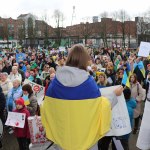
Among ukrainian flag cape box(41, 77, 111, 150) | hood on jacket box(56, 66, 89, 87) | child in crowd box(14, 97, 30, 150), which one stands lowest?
child in crowd box(14, 97, 30, 150)

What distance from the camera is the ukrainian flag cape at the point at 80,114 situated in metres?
3.24

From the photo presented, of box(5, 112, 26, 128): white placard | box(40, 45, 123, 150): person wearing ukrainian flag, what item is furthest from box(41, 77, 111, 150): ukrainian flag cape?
box(5, 112, 26, 128): white placard

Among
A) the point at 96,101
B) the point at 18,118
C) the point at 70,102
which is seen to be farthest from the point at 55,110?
the point at 18,118

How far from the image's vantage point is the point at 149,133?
15.2 ft

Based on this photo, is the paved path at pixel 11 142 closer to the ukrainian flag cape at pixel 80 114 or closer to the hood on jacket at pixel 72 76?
the ukrainian flag cape at pixel 80 114

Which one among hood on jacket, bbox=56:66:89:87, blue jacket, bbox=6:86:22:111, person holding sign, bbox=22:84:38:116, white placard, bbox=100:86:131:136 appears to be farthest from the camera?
blue jacket, bbox=6:86:22:111

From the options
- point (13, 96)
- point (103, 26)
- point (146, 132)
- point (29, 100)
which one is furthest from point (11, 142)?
point (103, 26)

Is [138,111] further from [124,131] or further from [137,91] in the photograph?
[124,131]

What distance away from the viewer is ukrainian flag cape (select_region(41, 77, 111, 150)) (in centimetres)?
324

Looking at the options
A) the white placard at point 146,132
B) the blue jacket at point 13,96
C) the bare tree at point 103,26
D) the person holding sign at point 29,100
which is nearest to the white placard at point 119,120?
the white placard at point 146,132

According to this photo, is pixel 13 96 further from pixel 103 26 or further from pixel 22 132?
pixel 103 26

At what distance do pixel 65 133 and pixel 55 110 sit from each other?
26cm

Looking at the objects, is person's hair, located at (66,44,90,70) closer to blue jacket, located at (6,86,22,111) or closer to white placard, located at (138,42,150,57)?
blue jacket, located at (6,86,22,111)

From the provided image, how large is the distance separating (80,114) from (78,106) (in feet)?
0.27
